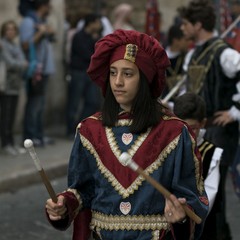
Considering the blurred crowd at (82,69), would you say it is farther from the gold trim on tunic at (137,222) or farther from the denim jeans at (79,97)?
the gold trim on tunic at (137,222)

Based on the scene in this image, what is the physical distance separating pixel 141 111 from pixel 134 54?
0.81 feet

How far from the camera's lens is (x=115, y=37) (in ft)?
13.0

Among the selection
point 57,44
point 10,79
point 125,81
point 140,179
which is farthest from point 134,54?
point 57,44

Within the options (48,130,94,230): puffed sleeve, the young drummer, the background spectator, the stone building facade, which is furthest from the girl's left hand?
the stone building facade

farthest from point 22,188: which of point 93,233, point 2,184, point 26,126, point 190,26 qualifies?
point 93,233

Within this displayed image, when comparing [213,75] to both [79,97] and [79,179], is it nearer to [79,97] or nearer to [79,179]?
[79,179]

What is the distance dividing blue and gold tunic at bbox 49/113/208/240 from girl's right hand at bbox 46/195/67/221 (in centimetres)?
6

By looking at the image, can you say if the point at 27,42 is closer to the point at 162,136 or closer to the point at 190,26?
the point at 190,26

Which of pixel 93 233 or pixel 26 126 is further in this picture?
pixel 26 126

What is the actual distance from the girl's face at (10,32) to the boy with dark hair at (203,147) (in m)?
5.66

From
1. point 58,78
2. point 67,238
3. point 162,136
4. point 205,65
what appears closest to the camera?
point 162,136

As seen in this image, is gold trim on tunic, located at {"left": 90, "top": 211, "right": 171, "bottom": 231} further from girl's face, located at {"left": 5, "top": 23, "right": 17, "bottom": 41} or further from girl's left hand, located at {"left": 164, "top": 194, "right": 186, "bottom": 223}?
girl's face, located at {"left": 5, "top": 23, "right": 17, "bottom": 41}

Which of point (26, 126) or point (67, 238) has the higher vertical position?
point (67, 238)

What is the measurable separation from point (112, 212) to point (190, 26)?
3248 millimetres
